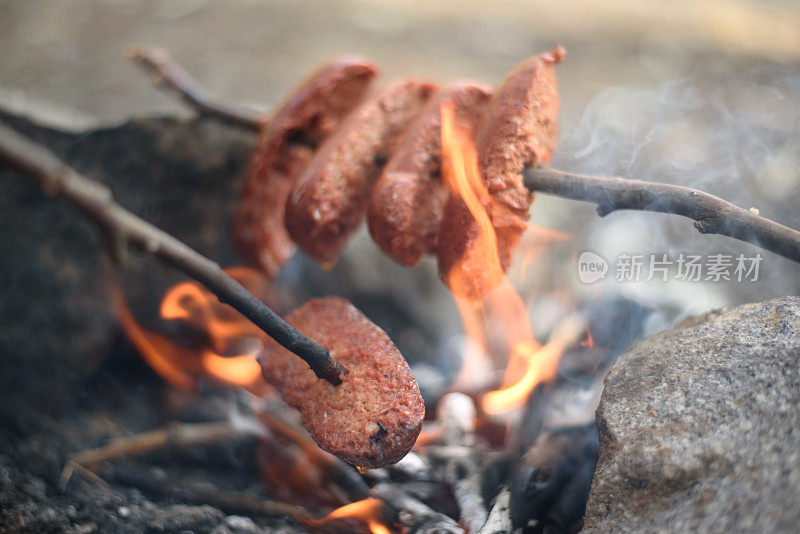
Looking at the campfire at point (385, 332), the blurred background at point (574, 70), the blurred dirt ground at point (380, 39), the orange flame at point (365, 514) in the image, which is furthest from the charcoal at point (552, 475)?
the blurred dirt ground at point (380, 39)

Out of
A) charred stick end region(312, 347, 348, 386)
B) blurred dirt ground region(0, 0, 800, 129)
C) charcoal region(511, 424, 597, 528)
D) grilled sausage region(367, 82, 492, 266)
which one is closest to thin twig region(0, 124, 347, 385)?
charred stick end region(312, 347, 348, 386)

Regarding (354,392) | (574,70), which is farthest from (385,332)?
(574,70)

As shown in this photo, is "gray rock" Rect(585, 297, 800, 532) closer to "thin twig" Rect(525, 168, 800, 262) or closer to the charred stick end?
"thin twig" Rect(525, 168, 800, 262)

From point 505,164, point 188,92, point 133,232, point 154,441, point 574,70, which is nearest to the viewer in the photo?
point 133,232

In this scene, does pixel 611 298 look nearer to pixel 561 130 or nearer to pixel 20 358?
pixel 561 130

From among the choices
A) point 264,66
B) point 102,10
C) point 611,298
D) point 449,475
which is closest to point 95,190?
point 449,475

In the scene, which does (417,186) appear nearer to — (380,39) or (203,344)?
(203,344)

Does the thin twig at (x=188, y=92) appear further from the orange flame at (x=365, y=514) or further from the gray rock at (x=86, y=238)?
the orange flame at (x=365, y=514)
